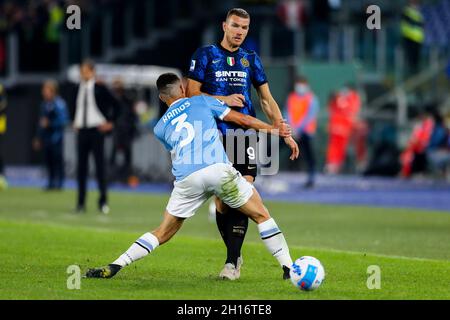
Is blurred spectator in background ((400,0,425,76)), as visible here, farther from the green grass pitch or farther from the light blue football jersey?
the light blue football jersey

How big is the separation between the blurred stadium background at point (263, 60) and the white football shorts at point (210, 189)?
17979mm

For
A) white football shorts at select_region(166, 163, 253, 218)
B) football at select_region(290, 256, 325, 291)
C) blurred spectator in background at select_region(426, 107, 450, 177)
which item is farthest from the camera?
blurred spectator in background at select_region(426, 107, 450, 177)

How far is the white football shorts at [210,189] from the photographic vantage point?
11.2 metres

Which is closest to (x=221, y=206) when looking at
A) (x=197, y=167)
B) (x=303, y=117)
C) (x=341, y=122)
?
(x=197, y=167)

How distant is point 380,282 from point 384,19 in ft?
91.6

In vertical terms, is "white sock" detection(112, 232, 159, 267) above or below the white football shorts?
below

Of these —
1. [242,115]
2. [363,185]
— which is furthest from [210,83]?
[363,185]

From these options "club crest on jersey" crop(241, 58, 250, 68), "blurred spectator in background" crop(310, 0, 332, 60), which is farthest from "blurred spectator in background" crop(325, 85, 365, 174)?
"club crest on jersey" crop(241, 58, 250, 68)

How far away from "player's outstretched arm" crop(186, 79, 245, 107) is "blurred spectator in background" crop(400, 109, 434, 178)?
2000 cm

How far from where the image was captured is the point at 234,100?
1162cm

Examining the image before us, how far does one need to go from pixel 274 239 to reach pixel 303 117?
17.9 metres

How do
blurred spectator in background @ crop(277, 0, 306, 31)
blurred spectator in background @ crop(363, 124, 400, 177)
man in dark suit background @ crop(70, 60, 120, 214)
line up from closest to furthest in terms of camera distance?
man in dark suit background @ crop(70, 60, 120, 214), blurred spectator in background @ crop(363, 124, 400, 177), blurred spectator in background @ crop(277, 0, 306, 31)

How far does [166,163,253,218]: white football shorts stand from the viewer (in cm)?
1116

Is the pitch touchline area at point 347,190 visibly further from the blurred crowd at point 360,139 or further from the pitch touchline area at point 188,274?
the pitch touchline area at point 188,274
